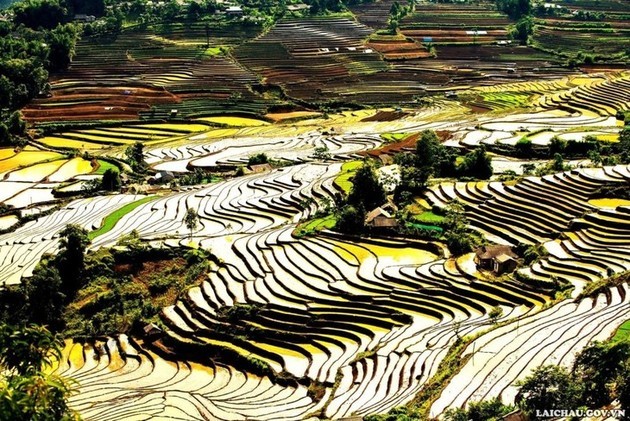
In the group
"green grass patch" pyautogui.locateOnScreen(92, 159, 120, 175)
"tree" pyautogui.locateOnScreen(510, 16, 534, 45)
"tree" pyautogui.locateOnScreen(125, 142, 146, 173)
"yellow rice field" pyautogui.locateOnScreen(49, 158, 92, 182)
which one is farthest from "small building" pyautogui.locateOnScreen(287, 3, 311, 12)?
"yellow rice field" pyautogui.locateOnScreen(49, 158, 92, 182)

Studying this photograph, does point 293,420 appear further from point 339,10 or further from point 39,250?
point 339,10

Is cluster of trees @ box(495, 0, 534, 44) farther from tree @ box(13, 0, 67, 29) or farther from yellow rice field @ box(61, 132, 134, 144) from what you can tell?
tree @ box(13, 0, 67, 29)

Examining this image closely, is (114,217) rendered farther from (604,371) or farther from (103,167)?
(604,371)

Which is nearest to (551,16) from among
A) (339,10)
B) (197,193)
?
(339,10)

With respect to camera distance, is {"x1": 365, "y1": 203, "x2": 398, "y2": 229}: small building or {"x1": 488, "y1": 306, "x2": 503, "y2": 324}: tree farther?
{"x1": 365, "y1": 203, "x2": 398, "y2": 229}: small building

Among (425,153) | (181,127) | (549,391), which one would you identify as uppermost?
(425,153)

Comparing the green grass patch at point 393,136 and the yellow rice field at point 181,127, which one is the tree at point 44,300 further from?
the yellow rice field at point 181,127

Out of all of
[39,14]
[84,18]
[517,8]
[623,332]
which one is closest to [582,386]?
[623,332]
